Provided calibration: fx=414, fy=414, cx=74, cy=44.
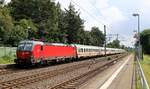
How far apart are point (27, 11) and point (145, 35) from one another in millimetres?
46997

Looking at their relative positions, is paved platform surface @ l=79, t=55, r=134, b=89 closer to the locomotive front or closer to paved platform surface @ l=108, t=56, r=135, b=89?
paved platform surface @ l=108, t=56, r=135, b=89

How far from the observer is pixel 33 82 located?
2502 centimetres

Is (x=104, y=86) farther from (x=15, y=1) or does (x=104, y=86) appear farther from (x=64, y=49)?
(x=15, y=1)

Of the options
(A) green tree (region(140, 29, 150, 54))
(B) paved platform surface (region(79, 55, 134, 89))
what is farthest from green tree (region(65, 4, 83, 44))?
(B) paved platform surface (region(79, 55, 134, 89))

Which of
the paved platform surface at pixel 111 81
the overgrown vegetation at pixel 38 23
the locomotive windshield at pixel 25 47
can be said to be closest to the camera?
the paved platform surface at pixel 111 81

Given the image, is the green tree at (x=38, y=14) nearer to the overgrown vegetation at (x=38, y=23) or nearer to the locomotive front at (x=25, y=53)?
the overgrown vegetation at (x=38, y=23)

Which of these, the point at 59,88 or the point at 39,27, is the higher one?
the point at 39,27

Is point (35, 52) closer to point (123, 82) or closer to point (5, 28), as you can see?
point (123, 82)

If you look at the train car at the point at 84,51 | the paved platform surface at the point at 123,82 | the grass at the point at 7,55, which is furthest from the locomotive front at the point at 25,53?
the train car at the point at 84,51

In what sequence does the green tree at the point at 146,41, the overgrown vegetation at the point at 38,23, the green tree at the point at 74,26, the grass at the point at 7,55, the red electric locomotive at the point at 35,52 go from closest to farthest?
1. the red electric locomotive at the point at 35,52
2. the grass at the point at 7,55
3. the overgrown vegetation at the point at 38,23
4. the green tree at the point at 74,26
5. the green tree at the point at 146,41

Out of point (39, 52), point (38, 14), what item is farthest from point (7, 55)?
point (38, 14)

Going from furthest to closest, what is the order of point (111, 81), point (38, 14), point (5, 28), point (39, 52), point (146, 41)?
point (146, 41) → point (38, 14) → point (5, 28) → point (39, 52) → point (111, 81)

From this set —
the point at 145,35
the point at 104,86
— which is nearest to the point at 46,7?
the point at 145,35

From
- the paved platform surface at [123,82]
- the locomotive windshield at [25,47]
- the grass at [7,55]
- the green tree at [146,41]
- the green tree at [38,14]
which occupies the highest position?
the green tree at [38,14]
